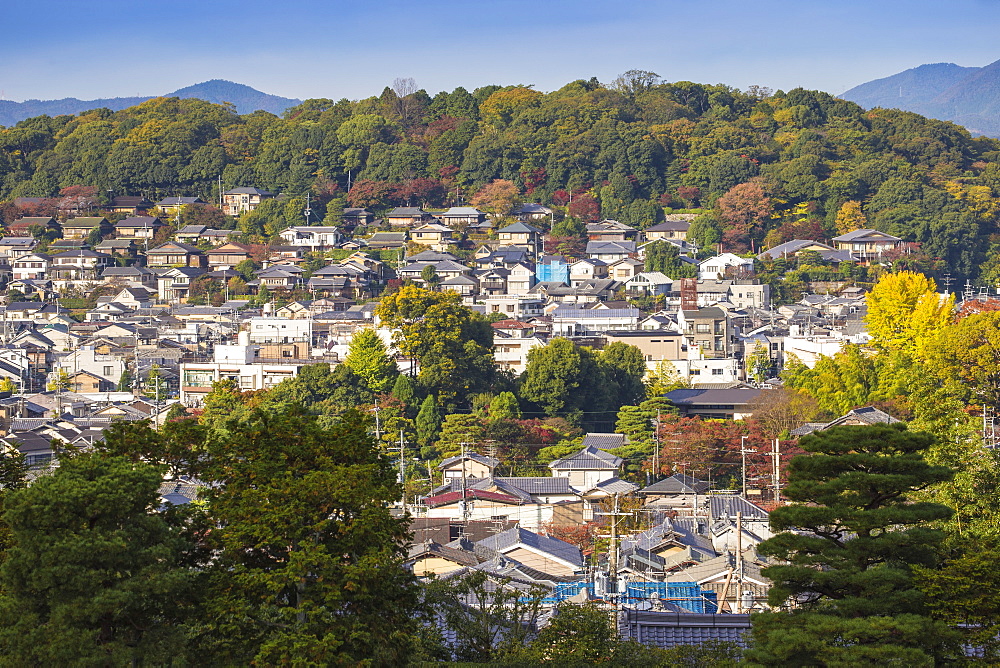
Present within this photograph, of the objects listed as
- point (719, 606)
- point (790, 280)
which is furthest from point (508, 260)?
point (719, 606)

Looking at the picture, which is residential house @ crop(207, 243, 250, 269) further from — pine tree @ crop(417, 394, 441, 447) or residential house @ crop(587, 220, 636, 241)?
pine tree @ crop(417, 394, 441, 447)

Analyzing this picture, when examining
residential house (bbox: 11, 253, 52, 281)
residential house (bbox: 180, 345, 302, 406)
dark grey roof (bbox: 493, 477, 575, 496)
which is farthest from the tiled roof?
residential house (bbox: 11, 253, 52, 281)

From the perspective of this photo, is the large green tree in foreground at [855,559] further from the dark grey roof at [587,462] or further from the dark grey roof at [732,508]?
the dark grey roof at [587,462]

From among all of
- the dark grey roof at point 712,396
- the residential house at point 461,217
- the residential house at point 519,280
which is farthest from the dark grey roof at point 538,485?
the residential house at point 461,217

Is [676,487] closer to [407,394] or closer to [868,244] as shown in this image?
[407,394]

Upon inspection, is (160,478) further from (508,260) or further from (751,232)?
(751,232)
